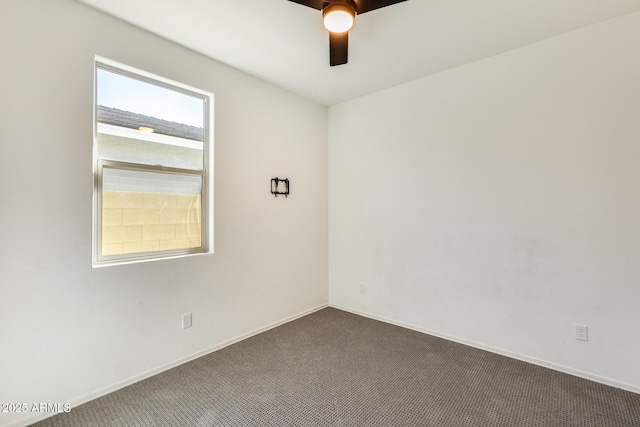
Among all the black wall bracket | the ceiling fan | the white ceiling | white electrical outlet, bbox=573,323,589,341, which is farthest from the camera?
the black wall bracket

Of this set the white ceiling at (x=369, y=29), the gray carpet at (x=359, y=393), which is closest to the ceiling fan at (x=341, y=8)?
the white ceiling at (x=369, y=29)

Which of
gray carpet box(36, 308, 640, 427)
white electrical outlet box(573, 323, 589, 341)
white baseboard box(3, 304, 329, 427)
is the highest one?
white electrical outlet box(573, 323, 589, 341)

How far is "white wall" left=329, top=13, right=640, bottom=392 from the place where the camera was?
210 centimetres

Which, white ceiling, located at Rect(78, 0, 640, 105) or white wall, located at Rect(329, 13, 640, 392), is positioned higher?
white ceiling, located at Rect(78, 0, 640, 105)

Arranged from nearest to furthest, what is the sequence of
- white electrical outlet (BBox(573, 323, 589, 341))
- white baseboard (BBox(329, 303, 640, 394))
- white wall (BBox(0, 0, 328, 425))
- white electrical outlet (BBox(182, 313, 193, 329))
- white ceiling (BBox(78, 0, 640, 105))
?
white wall (BBox(0, 0, 328, 425))
white ceiling (BBox(78, 0, 640, 105))
white baseboard (BBox(329, 303, 640, 394))
white electrical outlet (BBox(573, 323, 589, 341))
white electrical outlet (BBox(182, 313, 193, 329))

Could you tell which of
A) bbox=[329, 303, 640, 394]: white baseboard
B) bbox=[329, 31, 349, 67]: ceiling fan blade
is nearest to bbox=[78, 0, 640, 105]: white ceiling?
bbox=[329, 31, 349, 67]: ceiling fan blade

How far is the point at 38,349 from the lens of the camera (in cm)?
178

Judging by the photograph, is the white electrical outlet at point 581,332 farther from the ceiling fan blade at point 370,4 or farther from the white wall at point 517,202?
the ceiling fan blade at point 370,4

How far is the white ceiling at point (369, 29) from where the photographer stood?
197cm

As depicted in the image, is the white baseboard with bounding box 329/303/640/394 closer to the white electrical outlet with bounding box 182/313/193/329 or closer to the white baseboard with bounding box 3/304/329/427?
the white baseboard with bounding box 3/304/329/427

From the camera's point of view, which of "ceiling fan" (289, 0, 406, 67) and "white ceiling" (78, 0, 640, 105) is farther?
"white ceiling" (78, 0, 640, 105)

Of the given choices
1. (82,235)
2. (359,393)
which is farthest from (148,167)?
(359,393)

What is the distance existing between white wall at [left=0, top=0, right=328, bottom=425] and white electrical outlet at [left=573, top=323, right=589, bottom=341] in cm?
274

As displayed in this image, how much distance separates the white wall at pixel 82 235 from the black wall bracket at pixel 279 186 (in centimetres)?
21
